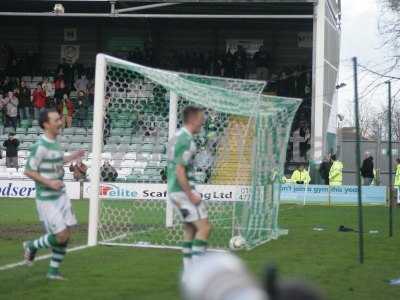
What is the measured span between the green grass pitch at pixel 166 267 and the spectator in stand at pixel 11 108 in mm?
18929

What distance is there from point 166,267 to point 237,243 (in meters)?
2.42

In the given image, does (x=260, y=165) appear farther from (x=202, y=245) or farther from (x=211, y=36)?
(x=211, y=36)

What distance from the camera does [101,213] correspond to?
14.9m

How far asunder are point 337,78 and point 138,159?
15.6 m

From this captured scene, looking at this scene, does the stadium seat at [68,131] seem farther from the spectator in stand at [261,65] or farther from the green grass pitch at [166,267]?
the green grass pitch at [166,267]

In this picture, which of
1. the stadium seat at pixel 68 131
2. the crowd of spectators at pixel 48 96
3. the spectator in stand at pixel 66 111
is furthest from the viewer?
A: the crowd of spectators at pixel 48 96

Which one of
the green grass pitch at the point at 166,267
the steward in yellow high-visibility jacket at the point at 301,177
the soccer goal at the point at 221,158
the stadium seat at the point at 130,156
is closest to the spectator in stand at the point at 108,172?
the soccer goal at the point at 221,158

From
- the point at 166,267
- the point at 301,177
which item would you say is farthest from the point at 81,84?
the point at 166,267

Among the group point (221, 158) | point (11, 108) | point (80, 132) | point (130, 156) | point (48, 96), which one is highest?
point (48, 96)

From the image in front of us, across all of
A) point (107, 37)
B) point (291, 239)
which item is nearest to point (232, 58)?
point (107, 37)

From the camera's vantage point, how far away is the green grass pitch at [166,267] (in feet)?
27.8

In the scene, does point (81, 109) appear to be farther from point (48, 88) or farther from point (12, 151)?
point (12, 151)

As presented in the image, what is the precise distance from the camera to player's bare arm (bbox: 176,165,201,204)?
28.4 feet

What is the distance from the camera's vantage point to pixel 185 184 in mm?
8664
